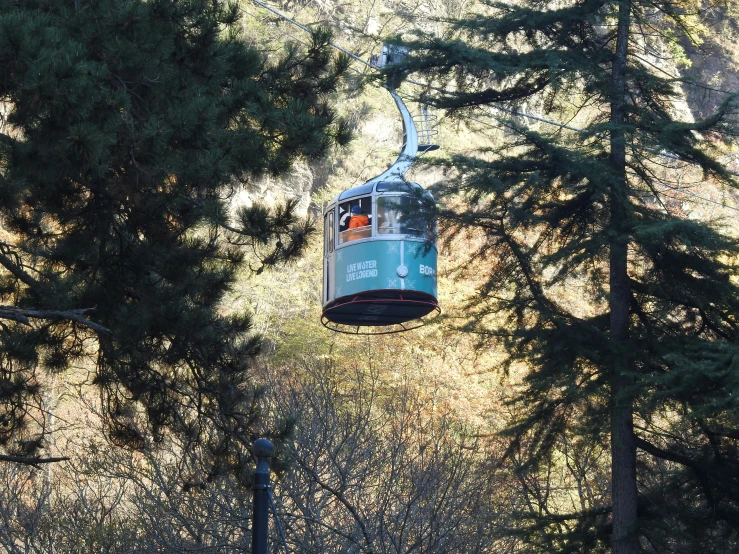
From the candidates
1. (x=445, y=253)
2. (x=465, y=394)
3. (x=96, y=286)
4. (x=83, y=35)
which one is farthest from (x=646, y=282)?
(x=465, y=394)

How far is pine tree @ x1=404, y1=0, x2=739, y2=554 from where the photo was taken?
1227cm

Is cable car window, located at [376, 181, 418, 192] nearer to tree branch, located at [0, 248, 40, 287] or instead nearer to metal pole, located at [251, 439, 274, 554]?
tree branch, located at [0, 248, 40, 287]

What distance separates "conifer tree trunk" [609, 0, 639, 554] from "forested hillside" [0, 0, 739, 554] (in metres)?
0.04

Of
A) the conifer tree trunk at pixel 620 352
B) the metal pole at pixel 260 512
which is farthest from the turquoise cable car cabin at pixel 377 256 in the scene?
the metal pole at pixel 260 512

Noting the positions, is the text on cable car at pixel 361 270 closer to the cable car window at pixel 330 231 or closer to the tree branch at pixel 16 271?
the cable car window at pixel 330 231

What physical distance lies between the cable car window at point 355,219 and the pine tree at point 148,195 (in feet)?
20.5

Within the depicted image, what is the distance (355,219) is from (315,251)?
242 centimetres

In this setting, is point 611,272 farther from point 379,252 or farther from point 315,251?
point 315,251

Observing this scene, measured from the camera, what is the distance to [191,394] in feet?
28.1

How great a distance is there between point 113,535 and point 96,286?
934 centimetres

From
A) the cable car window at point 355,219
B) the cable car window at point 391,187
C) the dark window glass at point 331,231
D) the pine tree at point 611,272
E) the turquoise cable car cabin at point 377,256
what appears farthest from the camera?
the dark window glass at point 331,231

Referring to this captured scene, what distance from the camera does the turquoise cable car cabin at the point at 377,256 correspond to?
47.6 ft

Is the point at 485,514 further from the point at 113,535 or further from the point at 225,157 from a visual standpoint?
the point at 225,157

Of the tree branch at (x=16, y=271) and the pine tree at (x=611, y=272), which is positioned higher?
the pine tree at (x=611, y=272)
